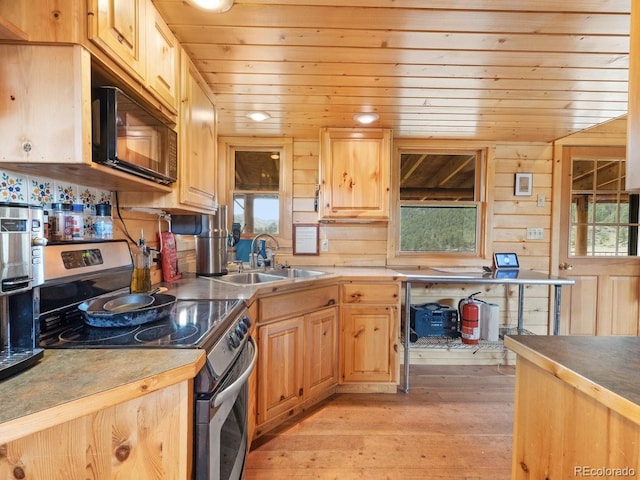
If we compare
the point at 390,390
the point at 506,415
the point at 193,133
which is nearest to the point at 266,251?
the point at 193,133

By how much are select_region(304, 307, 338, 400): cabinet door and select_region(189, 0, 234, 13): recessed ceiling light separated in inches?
62.5

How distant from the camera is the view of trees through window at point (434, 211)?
9.29ft

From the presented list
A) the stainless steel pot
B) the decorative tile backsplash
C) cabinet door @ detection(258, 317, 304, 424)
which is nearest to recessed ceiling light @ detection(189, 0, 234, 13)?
the decorative tile backsplash

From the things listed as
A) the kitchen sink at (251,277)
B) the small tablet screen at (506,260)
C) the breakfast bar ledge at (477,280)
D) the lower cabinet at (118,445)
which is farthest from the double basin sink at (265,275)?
the small tablet screen at (506,260)

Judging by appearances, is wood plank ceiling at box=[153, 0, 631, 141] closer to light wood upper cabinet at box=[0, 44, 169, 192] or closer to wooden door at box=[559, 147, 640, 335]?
light wood upper cabinet at box=[0, 44, 169, 192]

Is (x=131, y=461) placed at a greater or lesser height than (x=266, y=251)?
lesser

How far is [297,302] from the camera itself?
188cm

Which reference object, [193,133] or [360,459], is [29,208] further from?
[360,459]

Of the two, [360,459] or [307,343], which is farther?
[307,343]

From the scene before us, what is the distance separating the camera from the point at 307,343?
1.95 metres

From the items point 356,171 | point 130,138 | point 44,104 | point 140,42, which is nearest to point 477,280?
point 356,171

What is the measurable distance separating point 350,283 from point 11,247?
1787 mm

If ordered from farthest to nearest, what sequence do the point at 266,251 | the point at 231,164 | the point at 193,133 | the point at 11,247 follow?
the point at 231,164 < the point at 266,251 < the point at 193,133 < the point at 11,247

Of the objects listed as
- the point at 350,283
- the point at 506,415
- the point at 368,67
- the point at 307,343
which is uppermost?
the point at 368,67
